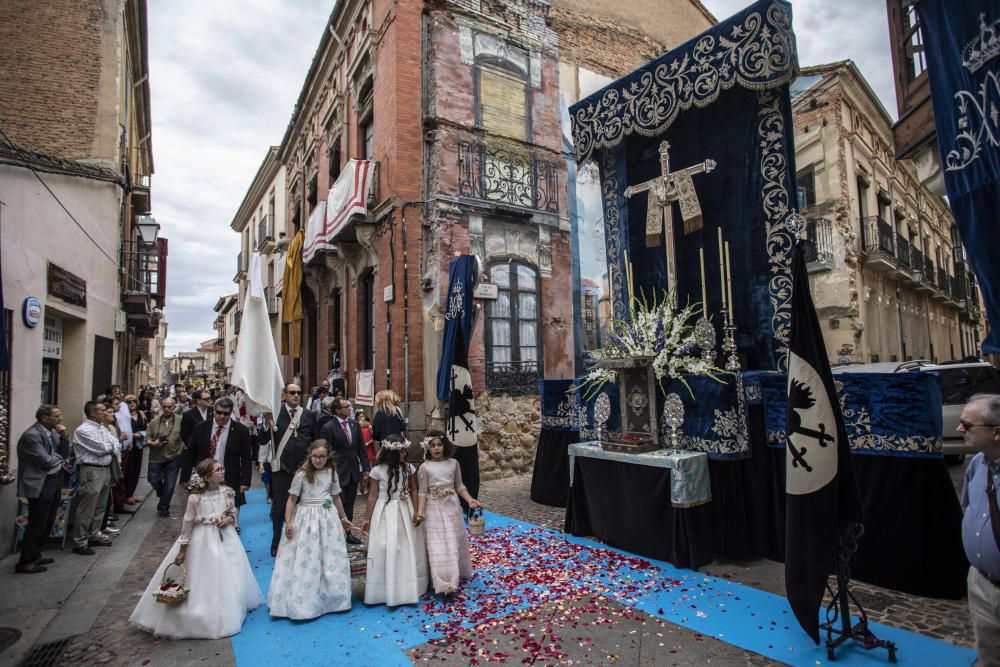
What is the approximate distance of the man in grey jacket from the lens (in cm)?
611

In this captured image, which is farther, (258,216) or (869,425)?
(258,216)

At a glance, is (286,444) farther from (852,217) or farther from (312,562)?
(852,217)

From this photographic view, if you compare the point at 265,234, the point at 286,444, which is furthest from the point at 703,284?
the point at 265,234

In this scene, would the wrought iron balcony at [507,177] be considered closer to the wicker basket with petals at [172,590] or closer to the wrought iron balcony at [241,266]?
the wicker basket with petals at [172,590]

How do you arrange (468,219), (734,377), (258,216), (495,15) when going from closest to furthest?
(734,377)
(468,219)
(495,15)
(258,216)

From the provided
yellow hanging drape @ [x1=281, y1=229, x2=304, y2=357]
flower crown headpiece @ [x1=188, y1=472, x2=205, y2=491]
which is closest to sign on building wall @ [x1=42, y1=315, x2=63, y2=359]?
flower crown headpiece @ [x1=188, y1=472, x2=205, y2=491]

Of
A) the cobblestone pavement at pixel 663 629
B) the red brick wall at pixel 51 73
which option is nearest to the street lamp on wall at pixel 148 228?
the red brick wall at pixel 51 73

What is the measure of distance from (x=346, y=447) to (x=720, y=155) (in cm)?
643

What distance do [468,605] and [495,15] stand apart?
40.9 feet

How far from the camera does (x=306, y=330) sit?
19.9m

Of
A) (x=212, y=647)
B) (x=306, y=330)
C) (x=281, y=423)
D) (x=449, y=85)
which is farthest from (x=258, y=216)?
(x=212, y=647)

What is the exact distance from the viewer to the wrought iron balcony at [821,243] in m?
16.7

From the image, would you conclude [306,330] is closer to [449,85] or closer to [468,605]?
[449,85]

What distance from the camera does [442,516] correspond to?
17.8 ft
